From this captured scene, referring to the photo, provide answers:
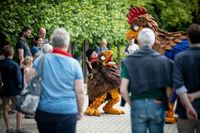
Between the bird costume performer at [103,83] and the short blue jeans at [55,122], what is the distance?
6.44 metres

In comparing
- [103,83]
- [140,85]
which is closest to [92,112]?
[103,83]

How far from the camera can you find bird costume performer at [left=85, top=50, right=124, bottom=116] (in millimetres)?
12594

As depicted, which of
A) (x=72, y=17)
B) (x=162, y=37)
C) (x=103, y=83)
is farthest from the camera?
(x=72, y=17)

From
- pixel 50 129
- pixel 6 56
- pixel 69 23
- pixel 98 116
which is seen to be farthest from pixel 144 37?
pixel 69 23

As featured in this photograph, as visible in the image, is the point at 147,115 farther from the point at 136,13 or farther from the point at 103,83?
the point at 103,83

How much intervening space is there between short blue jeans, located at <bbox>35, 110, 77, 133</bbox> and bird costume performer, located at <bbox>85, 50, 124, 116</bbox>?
21.1 feet

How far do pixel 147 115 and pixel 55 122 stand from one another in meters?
1.17

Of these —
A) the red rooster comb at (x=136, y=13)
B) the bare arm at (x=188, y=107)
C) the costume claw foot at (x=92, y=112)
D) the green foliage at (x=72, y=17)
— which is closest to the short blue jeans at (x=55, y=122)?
the bare arm at (x=188, y=107)

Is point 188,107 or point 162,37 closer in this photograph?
point 188,107

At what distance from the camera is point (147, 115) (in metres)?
6.07

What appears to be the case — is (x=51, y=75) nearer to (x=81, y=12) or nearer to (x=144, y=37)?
A: (x=144, y=37)

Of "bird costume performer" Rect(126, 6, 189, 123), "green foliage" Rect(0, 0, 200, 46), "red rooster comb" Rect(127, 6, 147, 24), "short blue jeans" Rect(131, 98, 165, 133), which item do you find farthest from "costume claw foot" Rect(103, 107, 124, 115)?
"short blue jeans" Rect(131, 98, 165, 133)

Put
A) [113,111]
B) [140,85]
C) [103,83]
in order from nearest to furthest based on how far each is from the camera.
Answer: [140,85] → [103,83] → [113,111]

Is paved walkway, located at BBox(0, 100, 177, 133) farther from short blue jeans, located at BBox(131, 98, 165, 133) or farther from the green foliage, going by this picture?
short blue jeans, located at BBox(131, 98, 165, 133)
